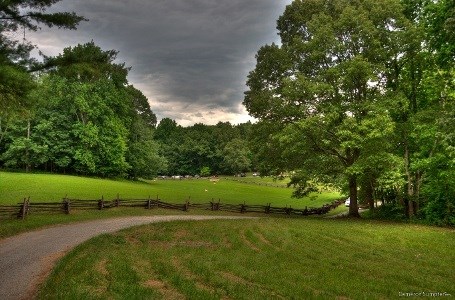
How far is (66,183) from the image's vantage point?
42812mm

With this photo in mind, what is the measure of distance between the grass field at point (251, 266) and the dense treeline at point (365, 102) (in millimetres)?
6763

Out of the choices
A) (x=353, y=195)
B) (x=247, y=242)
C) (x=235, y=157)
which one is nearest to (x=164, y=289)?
(x=247, y=242)

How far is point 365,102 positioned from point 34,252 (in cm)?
2253

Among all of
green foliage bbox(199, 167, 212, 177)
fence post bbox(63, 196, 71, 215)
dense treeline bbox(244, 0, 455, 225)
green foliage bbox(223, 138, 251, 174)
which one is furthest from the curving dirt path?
green foliage bbox(223, 138, 251, 174)

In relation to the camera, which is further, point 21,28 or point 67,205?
point 67,205

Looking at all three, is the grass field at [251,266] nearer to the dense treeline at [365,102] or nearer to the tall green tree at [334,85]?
the dense treeline at [365,102]

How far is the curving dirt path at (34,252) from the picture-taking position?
9.97m

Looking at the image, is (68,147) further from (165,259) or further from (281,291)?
(281,291)

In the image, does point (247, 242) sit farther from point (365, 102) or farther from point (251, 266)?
point (365, 102)

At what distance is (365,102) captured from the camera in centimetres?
2481

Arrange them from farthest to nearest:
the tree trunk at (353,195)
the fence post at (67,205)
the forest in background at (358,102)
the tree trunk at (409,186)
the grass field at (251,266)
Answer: the tree trunk at (353,195) → the tree trunk at (409,186) → the fence post at (67,205) → the forest in background at (358,102) → the grass field at (251,266)

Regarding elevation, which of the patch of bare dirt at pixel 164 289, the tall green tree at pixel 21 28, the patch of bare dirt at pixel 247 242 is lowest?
the patch of bare dirt at pixel 164 289

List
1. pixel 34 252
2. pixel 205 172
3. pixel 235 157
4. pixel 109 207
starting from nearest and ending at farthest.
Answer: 1. pixel 34 252
2. pixel 109 207
3. pixel 205 172
4. pixel 235 157

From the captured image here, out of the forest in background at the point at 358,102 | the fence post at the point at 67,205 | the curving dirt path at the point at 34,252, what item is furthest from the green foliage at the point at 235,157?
the curving dirt path at the point at 34,252
